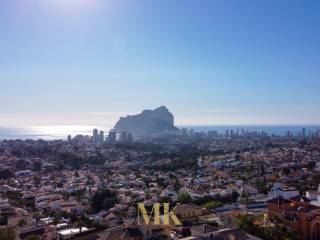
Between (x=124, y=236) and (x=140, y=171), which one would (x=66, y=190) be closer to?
(x=140, y=171)

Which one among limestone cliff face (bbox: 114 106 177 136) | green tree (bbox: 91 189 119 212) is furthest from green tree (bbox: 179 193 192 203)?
limestone cliff face (bbox: 114 106 177 136)

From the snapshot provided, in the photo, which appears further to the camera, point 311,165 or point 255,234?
point 311,165

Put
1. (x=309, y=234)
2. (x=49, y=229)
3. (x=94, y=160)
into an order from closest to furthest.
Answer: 1. (x=309, y=234)
2. (x=49, y=229)
3. (x=94, y=160)

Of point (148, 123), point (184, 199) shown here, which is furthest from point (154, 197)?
point (148, 123)

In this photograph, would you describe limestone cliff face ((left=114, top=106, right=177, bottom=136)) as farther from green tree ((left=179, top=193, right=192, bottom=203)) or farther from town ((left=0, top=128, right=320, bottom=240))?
green tree ((left=179, top=193, right=192, bottom=203))

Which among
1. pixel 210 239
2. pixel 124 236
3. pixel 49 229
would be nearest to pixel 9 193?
pixel 49 229

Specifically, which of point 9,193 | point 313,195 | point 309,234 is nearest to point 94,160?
point 9,193

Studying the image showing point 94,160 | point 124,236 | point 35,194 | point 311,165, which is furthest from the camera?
point 94,160
